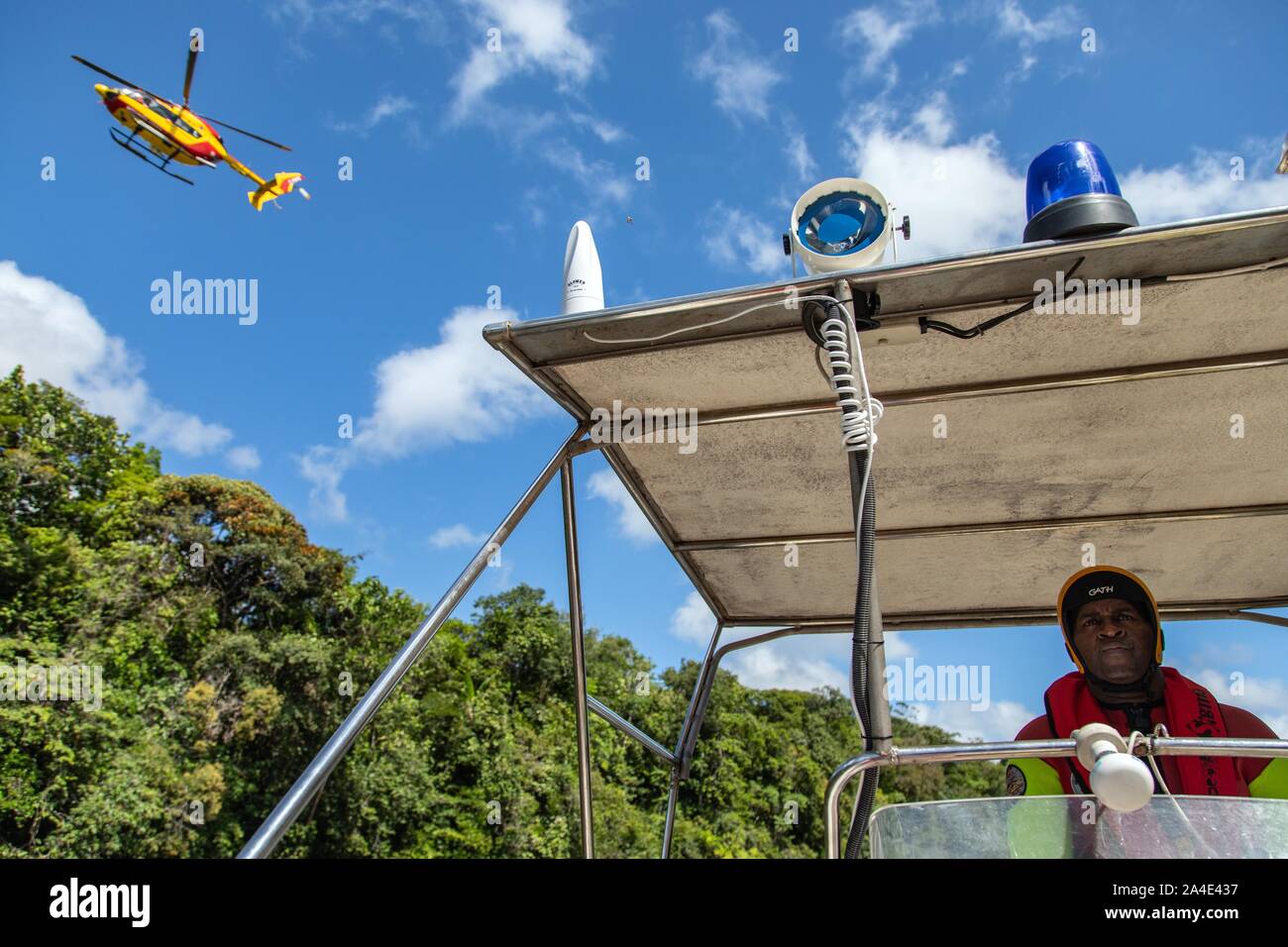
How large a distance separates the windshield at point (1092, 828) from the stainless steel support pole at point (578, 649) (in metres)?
1.73

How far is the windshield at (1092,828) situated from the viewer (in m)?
1.36

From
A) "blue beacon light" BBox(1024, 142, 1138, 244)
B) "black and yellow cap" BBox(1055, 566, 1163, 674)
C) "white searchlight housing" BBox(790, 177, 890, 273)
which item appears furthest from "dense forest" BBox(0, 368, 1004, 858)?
"blue beacon light" BBox(1024, 142, 1138, 244)

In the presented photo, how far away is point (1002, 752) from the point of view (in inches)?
61.4

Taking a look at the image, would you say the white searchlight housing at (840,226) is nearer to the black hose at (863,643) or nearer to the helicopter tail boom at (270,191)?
the black hose at (863,643)

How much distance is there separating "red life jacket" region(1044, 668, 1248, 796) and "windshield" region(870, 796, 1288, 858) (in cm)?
98

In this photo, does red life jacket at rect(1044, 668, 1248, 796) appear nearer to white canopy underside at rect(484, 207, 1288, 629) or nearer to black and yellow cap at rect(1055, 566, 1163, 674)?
black and yellow cap at rect(1055, 566, 1163, 674)

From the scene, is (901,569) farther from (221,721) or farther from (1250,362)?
(221,721)

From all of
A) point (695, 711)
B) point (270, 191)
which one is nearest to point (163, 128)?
point (270, 191)

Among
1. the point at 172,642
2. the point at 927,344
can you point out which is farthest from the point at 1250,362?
the point at 172,642

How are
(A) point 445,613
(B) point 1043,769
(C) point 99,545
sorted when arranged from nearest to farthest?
(A) point 445,613 → (B) point 1043,769 → (C) point 99,545

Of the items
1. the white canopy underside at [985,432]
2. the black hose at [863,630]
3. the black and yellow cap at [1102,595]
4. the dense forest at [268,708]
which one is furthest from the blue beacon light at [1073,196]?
the dense forest at [268,708]

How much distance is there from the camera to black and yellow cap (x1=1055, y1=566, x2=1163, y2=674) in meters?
2.87
